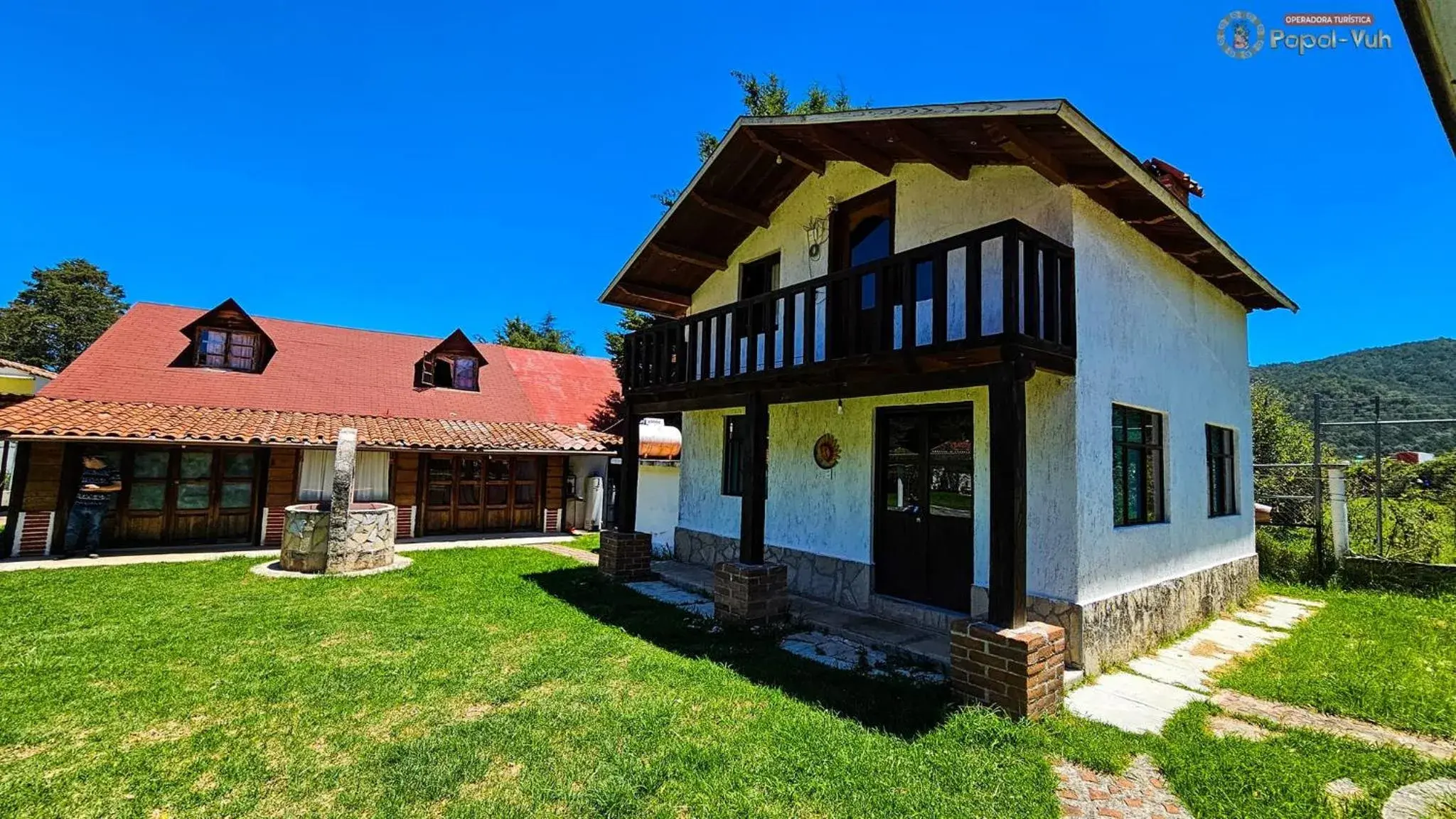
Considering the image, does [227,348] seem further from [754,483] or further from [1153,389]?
[1153,389]

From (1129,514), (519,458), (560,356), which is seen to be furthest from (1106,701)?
(560,356)

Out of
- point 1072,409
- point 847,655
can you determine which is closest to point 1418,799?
point 1072,409

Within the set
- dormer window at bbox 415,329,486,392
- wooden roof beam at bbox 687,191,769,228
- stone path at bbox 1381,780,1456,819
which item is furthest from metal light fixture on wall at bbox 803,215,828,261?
dormer window at bbox 415,329,486,392

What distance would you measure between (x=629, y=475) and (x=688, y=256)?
147 inches

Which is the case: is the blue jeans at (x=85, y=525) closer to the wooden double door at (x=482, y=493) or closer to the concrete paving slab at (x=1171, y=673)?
the wooden double door at (x=482, y=493)

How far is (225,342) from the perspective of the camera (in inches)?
595

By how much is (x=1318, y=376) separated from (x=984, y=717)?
4429cm

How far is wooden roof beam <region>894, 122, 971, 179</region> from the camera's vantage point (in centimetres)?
638

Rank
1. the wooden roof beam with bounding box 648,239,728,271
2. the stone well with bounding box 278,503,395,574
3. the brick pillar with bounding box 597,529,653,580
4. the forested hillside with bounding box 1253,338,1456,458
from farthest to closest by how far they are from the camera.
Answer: the forested hillside with bounding box 1253,338,1456,458
the wooden roof beam with bounding box 648,239,728,271
the stone well with bounding box 278,503,395,574
the brick pillar with bounding box 597,529,653,580

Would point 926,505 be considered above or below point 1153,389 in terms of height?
below

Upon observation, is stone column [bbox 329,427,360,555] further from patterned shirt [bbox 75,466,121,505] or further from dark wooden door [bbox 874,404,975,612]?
dark wooden door [bbox 874,404,975,612]

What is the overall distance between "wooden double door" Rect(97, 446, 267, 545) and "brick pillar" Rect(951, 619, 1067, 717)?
48.3 feet

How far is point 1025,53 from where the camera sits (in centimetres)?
839

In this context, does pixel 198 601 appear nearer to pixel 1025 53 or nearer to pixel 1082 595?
pixel 1082 595
